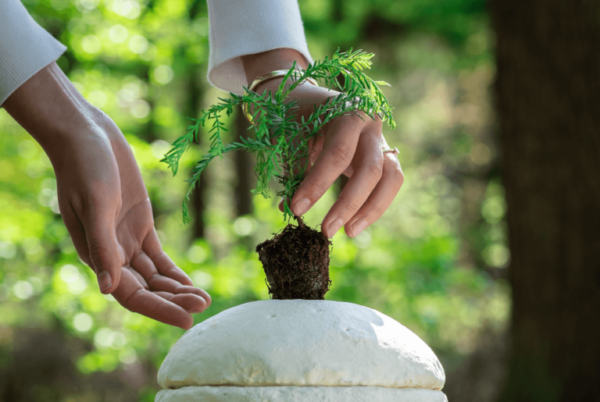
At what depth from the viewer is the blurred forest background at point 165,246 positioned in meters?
4.35

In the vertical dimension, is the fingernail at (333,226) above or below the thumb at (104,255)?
below

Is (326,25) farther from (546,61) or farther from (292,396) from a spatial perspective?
(292,396)

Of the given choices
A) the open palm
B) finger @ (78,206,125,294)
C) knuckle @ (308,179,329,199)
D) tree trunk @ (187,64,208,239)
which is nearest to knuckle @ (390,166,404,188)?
knuckle @ (308,179,329,199)

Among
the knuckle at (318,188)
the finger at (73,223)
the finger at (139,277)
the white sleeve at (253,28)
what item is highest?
the white sleeve at (253,28)

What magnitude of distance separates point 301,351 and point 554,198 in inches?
114

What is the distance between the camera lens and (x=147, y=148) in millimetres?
4555

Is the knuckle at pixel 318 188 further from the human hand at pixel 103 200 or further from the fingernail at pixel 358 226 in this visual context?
the human hand at pixel 103 200

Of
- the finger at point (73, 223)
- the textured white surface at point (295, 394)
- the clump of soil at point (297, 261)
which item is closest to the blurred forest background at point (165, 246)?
the finger at point (73, 223)

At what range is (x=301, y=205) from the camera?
3.66 ft

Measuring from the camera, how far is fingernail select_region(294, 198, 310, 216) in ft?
3.65

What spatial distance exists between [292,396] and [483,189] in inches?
366

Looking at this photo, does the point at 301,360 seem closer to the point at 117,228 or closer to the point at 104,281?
the point at 104,281

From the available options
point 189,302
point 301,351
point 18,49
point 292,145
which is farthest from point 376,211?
point 18,49

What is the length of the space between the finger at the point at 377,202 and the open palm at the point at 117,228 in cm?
48
